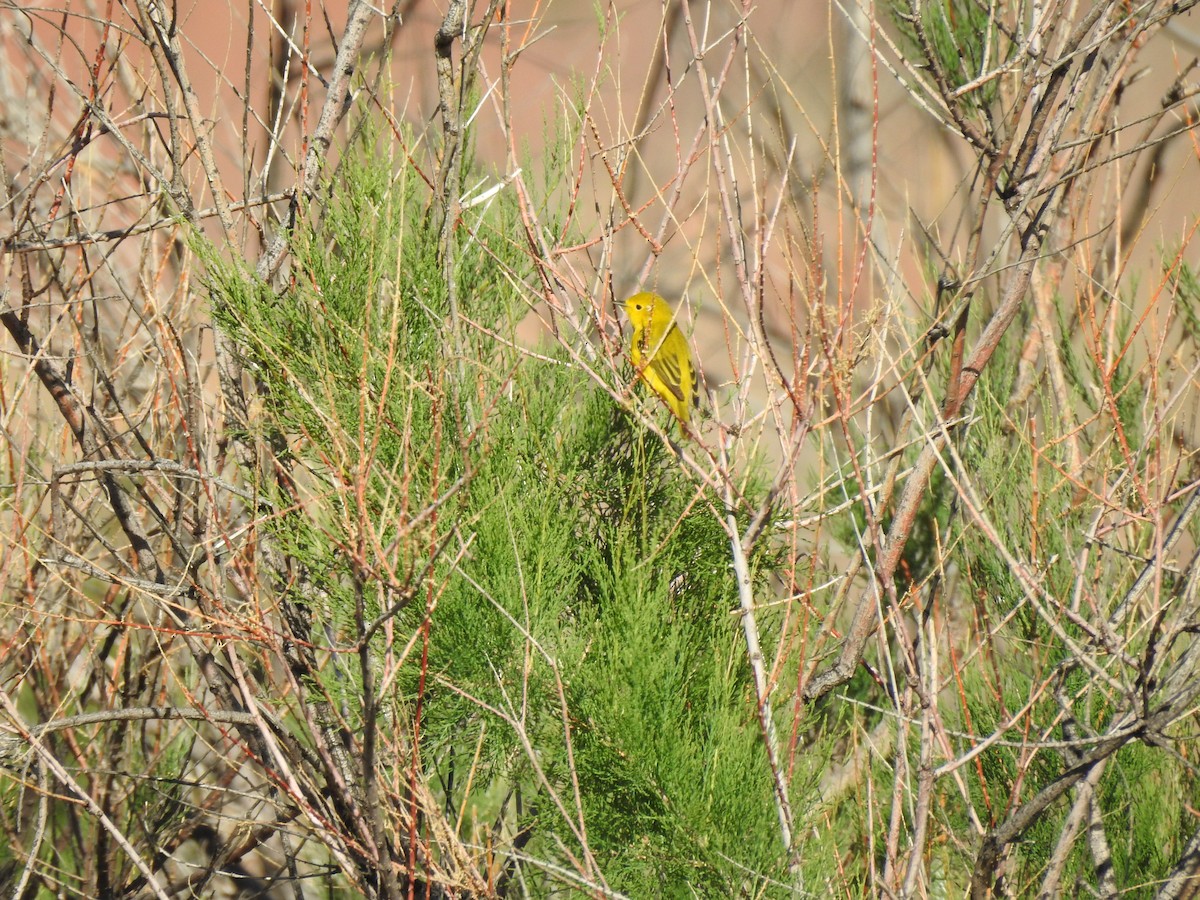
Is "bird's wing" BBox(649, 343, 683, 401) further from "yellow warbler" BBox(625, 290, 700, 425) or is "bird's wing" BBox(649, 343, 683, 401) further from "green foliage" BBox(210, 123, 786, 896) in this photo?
"green foliage" BBox(210, 123, 786, 896)

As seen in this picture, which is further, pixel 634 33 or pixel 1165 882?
pixel 634 33

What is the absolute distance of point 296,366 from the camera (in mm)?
1988

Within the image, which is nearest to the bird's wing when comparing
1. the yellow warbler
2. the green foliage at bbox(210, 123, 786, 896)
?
the yellow warbler

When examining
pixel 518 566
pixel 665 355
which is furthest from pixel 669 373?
pixel 518 566

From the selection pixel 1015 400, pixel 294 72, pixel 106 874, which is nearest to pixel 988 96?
pixel 1015 400

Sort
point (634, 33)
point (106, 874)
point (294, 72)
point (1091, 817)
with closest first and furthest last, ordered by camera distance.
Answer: point (1091, 817), point (106, 874), point (294, 72), point (634, 33)

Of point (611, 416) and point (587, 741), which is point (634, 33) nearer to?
point (611, 416)

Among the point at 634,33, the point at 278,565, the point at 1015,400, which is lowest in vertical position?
the point at 278,565

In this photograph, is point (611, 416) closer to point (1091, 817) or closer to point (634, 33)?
point (1091, 817)

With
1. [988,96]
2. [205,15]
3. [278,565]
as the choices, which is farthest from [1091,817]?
[205,15]

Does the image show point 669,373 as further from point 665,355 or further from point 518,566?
point 518,566

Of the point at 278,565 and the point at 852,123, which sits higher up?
the point at 852,123

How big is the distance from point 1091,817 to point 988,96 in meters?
1.90

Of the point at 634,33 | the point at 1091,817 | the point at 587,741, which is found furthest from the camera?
the point at 634,33
